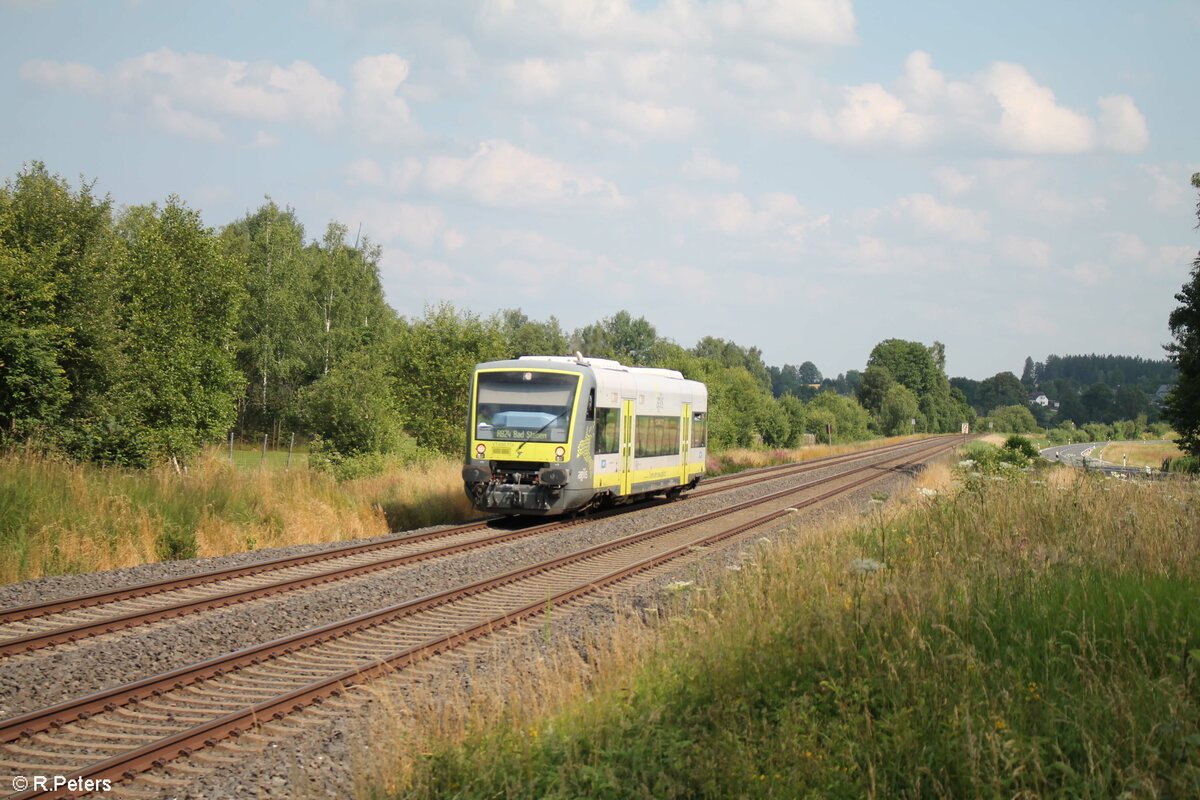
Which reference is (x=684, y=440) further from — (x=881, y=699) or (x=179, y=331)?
(x=881, y=699)

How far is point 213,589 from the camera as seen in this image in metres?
11.5

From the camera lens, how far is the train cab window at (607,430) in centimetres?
1916

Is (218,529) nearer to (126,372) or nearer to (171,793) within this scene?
(171,793)

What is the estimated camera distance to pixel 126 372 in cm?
2475

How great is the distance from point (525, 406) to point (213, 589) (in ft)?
26.2

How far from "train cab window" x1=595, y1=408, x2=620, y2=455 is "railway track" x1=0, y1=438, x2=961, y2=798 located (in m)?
5.24

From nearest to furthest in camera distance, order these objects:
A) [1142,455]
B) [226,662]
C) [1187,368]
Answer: [226,662]
[1187,368]
[1142,455]

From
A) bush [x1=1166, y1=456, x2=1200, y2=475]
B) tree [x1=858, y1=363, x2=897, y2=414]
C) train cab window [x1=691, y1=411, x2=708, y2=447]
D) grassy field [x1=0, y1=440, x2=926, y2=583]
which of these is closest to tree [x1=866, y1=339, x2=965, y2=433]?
tree [x1=858, y1=363, x2=897, y2=414]

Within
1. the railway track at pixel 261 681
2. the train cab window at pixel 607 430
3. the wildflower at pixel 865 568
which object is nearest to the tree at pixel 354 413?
the train cab window at pixel 607 430

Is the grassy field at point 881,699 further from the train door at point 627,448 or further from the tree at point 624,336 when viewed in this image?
the tree at point 624,336

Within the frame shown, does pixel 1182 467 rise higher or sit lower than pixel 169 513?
higher

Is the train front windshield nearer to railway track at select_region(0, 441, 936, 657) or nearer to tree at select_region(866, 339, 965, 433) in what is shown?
railway track at select_region(0, 441, 936, 657)

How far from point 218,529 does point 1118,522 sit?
12.3 m

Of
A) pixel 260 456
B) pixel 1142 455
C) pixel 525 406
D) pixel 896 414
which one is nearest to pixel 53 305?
pixel 525 406
